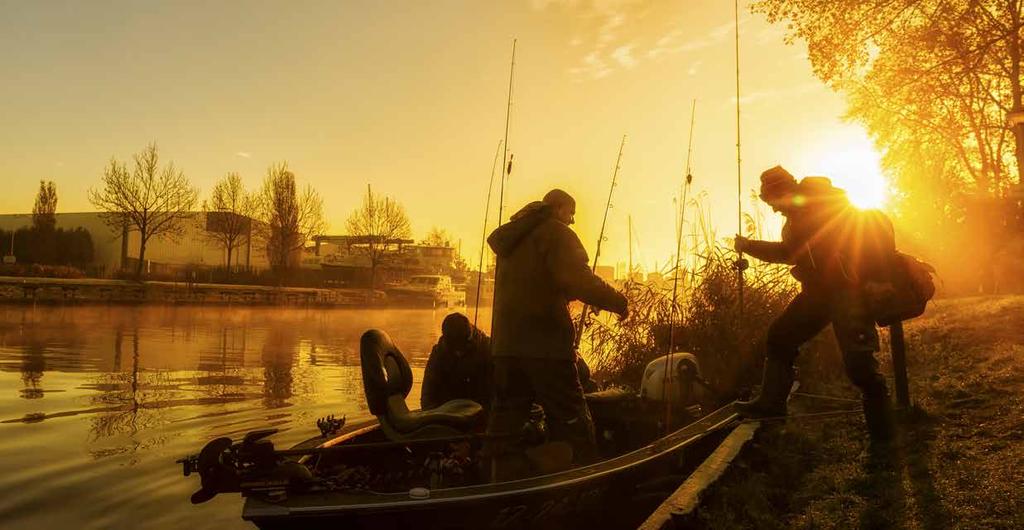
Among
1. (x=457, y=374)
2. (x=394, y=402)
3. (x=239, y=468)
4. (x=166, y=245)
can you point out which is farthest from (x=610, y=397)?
(x=166, y=245)

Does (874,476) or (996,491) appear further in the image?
(874,476)

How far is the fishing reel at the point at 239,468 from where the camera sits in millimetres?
3367

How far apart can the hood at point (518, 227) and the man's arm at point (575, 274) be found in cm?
14

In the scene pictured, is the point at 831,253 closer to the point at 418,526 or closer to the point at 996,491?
the point at 996,491

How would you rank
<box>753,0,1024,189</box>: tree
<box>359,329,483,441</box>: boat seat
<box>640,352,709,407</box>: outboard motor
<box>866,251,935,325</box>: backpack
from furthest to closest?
<box>753,0,1024,189</box>: tree
<box>640,352,709,407</box>: outboard motor
<box>866,251,935,325</box>: backpack
<box>359,329,483,441</box>: boat seat

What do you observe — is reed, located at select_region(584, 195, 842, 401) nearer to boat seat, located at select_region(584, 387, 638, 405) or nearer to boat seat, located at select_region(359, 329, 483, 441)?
boat seat, located at select_region(584, 387, 638, 405)

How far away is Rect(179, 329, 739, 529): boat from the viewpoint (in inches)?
134

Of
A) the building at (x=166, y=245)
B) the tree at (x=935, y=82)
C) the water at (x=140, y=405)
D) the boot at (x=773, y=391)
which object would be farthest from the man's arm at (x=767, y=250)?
the building at (x=166, y=245)

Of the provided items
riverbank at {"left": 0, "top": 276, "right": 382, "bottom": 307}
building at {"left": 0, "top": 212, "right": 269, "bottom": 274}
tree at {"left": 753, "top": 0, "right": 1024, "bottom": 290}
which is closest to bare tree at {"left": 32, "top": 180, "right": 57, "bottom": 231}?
building at {"left": 0, "top": 212, "right": 269, "bottom": 274}

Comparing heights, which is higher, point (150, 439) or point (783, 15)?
point (783, 15)

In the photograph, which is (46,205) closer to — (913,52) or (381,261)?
(381,261)

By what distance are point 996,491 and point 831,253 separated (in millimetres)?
1875

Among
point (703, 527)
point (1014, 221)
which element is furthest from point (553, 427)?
point (1014, 221)

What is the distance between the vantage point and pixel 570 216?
452 cm
